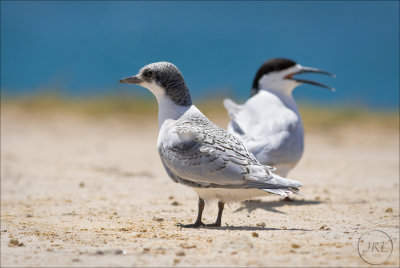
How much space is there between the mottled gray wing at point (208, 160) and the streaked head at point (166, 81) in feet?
1.21

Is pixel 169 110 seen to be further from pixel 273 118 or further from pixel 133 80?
pixel 273 118

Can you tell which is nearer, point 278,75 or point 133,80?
point 133,80

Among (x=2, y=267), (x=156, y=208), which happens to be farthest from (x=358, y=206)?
(x=2, y=267)

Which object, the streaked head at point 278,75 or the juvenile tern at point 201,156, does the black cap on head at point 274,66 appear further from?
the juvenile tern at point 201,156

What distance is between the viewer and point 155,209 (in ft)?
19.6

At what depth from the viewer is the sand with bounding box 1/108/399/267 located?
341 centimetres

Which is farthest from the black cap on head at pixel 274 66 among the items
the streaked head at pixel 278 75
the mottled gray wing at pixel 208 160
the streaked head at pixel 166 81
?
the mottled gray wing at pixel 208 160

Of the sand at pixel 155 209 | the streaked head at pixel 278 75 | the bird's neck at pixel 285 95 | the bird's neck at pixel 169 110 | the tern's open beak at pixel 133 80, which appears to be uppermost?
the streaked head at pixel 278 75

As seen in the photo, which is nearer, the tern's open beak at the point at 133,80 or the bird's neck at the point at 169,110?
the bird's neck at the point at 169,110

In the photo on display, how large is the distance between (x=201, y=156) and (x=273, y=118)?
2.36 m

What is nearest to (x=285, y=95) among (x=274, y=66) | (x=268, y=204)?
(x=274, y=66)

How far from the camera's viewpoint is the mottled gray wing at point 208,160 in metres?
4.49

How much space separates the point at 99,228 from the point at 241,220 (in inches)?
52.1

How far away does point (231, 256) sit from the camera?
131 inches
